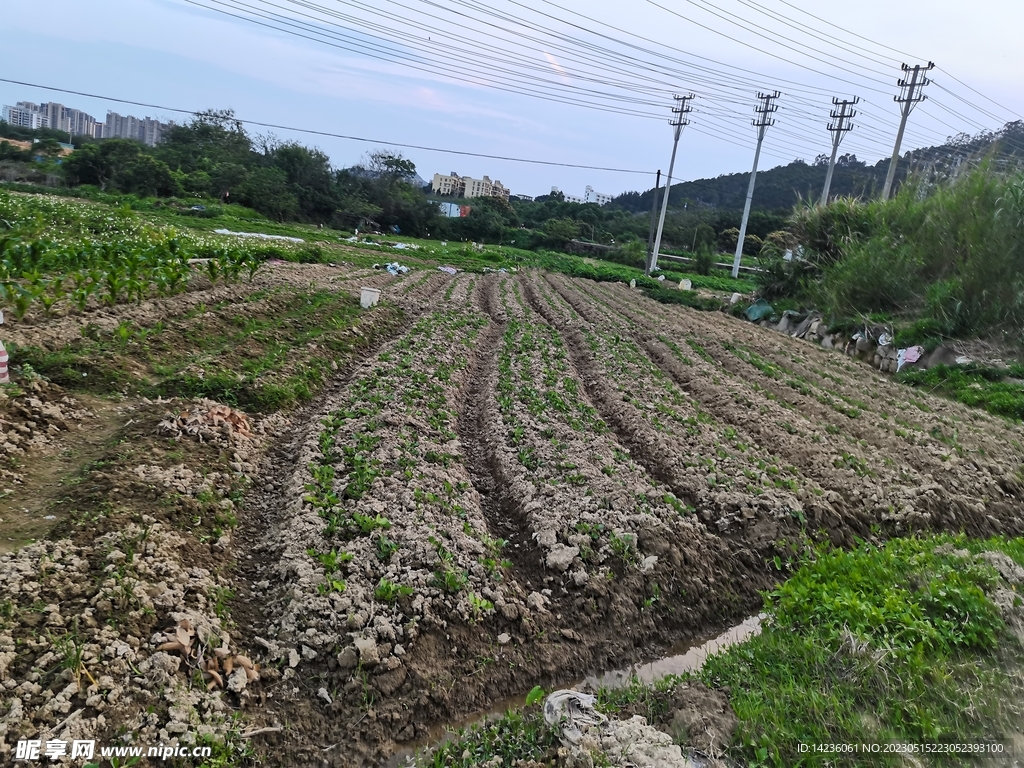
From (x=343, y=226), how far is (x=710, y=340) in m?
38.9

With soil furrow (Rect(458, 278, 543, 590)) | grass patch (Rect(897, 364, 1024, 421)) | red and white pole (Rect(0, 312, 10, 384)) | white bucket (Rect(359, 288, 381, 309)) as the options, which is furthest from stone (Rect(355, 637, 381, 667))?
grass patch (Rect(897, 364, 1024, 421))

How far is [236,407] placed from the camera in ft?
23.3

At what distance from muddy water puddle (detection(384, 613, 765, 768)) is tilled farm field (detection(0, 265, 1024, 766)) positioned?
0.07 metres

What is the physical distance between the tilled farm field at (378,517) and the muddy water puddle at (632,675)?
7cm

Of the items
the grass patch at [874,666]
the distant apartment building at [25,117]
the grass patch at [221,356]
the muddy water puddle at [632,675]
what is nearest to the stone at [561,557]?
the muddy water puddle at [632,675]

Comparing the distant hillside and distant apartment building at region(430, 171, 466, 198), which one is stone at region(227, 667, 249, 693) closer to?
the distant hillside

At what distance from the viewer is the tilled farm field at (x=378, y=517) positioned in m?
3.37

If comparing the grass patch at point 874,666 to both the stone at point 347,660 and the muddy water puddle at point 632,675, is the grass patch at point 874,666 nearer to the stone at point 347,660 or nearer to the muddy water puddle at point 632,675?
the muddy water puddle at point 632,675

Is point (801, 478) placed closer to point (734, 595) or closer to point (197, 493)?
point (734, 595)

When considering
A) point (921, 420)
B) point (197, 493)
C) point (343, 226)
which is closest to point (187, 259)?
point (197, 493)

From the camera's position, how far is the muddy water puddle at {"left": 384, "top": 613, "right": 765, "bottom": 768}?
345 cm

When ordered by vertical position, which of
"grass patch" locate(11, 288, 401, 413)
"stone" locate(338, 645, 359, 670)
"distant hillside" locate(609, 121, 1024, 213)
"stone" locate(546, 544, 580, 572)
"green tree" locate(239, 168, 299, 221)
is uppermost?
"distant hillside" locate(609, 121, 1024, 213)

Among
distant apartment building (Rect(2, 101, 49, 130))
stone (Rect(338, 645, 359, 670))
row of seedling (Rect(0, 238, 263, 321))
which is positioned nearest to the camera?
stone (Rect(338, 645, 359, 670))

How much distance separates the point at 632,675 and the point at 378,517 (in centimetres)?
234
